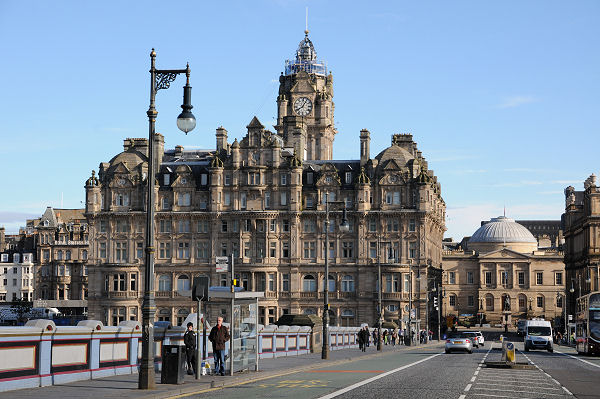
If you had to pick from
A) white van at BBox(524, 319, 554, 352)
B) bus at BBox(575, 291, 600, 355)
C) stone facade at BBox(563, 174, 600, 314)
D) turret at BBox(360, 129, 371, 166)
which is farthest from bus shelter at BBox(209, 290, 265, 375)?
stone facade at BBox(563, 174, 600, 314)

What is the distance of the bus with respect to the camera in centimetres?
6059

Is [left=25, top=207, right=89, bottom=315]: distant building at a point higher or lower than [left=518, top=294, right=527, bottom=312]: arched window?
higher

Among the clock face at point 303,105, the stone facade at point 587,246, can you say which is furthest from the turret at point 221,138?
the stone facade at point 587,246

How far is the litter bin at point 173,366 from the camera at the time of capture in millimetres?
30422

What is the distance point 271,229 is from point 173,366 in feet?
273

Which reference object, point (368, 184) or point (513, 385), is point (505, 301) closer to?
point (368, 184)

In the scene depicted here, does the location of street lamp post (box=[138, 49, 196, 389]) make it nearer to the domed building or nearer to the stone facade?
the stone facade

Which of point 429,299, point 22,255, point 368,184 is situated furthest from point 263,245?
point 22,255

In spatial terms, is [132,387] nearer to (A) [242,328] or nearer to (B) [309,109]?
(A) [242,328]

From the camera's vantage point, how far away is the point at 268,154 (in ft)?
372

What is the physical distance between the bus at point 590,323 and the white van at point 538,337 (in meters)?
11.2

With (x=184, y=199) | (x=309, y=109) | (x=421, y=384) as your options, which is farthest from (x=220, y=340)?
(x=309, y=109)

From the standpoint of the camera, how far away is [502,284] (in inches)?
7687

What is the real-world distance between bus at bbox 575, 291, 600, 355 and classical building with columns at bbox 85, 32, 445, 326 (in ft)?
136
